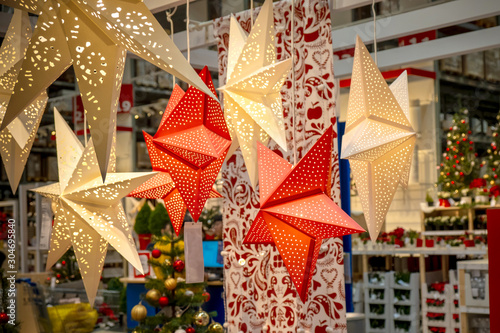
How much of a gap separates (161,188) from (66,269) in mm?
5999

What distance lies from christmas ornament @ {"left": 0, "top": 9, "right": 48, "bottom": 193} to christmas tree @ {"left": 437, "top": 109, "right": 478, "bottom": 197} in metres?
8.35

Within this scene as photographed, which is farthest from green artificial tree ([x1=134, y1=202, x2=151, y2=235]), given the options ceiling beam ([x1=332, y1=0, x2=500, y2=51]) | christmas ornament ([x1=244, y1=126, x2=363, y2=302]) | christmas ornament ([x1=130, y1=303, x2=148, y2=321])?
christmas ornament ([x1=244, y1=126, x2=363, y2=302])

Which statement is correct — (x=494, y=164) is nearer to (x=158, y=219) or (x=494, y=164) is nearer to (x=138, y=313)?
(x=158, y=219)

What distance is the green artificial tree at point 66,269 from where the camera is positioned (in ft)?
25.4

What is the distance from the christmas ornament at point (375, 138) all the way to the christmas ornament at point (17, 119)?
1041mm

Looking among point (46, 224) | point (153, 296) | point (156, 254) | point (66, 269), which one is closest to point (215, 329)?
point (153, 296)

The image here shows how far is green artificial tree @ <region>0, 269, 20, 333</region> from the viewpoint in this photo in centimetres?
447

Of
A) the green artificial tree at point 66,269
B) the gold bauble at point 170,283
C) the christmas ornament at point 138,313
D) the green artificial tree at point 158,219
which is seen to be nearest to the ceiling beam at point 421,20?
the green artificial tree at point 158,219

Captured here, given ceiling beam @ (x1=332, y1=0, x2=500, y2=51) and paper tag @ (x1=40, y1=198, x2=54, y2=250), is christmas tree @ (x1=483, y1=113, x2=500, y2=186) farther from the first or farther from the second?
paper tag @ (x1=40, y1=198, x2=54, y2=250)

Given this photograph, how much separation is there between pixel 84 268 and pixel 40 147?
7.55 metres

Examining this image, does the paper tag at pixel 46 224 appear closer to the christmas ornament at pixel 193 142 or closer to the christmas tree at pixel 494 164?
the christmas ornament at pixel 193 142

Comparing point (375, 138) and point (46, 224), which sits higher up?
point (375, 138)

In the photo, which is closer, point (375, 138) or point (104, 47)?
point (104, 47)

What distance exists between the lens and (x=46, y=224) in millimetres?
8320
